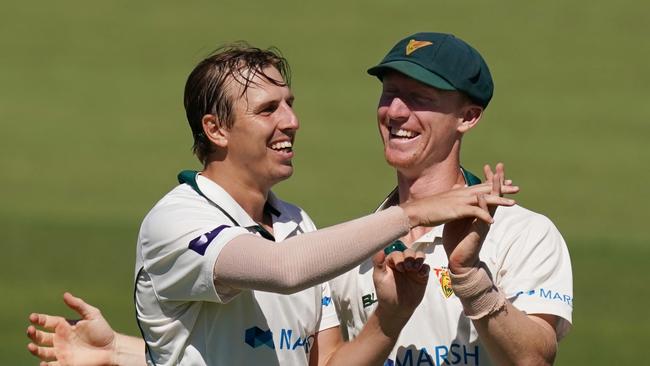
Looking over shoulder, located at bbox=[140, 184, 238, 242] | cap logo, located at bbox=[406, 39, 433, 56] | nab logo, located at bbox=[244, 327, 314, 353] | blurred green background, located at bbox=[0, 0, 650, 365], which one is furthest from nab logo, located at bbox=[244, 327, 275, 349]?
blurred green background, located at bbox=[0, 0, 650, 365]

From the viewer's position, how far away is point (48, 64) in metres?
24.9

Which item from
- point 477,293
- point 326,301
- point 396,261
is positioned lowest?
point 326,301

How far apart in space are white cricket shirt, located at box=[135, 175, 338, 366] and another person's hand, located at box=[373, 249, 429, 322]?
0.37 meters

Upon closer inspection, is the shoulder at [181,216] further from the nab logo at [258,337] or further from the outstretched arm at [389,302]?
the outstretched arm at [389,302]

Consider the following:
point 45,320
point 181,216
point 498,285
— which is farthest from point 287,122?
point 45,320

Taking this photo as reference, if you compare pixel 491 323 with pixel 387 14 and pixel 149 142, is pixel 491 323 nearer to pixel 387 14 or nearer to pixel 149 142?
pixel 149 142

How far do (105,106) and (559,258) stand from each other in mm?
17830

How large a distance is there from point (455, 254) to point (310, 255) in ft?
2.04

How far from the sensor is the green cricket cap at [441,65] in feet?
21.9

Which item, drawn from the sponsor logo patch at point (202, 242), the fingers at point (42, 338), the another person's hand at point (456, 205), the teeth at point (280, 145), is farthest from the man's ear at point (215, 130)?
the fingers at point (42, 338)

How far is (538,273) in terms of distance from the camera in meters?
6.47

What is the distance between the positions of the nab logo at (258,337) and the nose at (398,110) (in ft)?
3.76

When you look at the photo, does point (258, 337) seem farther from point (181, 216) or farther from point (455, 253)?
point (455, 253)

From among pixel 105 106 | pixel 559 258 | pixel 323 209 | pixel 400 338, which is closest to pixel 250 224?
pixel 400 338
